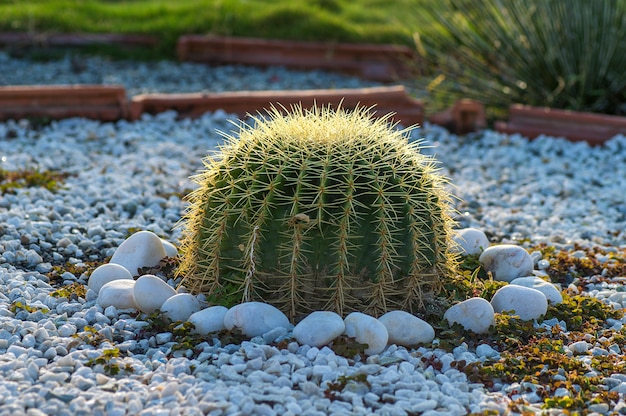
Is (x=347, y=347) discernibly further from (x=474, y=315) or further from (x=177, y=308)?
(x=177, y=308)

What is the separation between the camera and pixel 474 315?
140 inches

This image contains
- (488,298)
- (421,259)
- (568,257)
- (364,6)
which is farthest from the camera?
(364,6)

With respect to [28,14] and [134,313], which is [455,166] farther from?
[28,14]

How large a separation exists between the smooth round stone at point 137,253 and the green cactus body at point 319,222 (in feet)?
1.64

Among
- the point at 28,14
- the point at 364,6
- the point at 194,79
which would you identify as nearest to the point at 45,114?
the point at 194,79

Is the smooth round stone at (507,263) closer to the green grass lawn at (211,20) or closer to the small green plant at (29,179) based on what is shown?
the small green plant at (29,179)

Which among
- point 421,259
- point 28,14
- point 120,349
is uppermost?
point 28,14

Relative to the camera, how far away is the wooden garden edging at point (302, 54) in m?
9.33

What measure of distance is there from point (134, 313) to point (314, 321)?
0.78 m

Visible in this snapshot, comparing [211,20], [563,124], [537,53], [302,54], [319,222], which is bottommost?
[319,222]

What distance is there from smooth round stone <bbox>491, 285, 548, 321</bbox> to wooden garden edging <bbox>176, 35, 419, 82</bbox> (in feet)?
18.6

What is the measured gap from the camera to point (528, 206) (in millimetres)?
5590

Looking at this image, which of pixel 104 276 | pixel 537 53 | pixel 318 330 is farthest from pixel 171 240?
pixel 537 53

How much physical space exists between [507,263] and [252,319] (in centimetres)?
139
